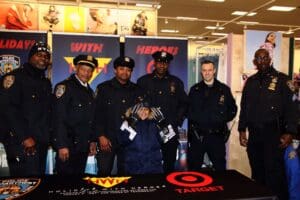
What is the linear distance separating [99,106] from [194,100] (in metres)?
0.94

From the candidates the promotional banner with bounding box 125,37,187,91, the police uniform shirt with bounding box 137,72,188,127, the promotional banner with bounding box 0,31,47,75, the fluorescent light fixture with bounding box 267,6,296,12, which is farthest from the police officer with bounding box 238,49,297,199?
the fluorescent light fixture with bounding box 267,6,296,12

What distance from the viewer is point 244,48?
12.6 feet

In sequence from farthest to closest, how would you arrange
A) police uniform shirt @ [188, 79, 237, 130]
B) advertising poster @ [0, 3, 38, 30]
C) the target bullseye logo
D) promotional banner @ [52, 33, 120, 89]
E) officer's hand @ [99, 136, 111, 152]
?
1. advertising poster @ [0, 3, 38, 30]
2. promotional banner @ [52, 33, 120, 89]
3. police uniform shirt @ [188, 79, 237, 130]
4. officer's hand @ [99, 136, 111, 152]
5. the target bullseye logo

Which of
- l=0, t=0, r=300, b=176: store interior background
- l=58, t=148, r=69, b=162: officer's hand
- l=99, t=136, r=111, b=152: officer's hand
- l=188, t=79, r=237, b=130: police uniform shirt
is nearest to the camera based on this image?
l=58, t=148, r=69, b=162: officer's hand

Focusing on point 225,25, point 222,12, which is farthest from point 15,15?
point 225,25

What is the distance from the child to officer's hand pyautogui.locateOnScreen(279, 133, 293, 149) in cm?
117

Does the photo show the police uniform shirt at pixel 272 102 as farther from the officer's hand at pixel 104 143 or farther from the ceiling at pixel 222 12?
the ceiling at pixel 222 12

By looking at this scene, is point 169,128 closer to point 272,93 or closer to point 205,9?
point 272,93

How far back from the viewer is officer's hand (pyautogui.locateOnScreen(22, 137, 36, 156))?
8.27 ft

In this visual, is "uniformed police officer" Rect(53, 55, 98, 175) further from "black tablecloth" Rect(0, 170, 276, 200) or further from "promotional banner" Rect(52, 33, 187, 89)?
"promotional banner" Rect(52, 33, 187, 89)

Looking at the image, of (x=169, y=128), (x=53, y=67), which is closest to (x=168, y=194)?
(x=169, y=128)

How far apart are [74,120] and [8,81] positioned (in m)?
0.57

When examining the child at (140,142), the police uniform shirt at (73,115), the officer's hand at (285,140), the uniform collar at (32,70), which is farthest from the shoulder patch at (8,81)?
the officer's hand at (285,140)

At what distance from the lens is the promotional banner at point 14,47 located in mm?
3391
